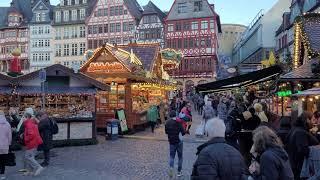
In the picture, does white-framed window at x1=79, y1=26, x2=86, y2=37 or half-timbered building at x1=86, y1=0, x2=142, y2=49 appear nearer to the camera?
half-timbered building at x1=86, y1=0, x2=142, y2=49

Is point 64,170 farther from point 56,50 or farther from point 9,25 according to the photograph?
point 9,25

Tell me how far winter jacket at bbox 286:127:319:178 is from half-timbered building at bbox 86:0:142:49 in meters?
53.3

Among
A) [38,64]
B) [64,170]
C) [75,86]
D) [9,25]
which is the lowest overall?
[64,170]

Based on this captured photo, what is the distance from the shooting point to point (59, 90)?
61.0 feet

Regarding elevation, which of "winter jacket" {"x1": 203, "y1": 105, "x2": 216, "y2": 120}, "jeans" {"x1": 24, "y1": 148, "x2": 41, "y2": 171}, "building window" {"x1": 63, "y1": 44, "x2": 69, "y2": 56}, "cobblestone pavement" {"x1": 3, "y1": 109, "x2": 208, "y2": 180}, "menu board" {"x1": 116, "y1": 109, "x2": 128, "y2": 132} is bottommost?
"cobblestone pavement" {"x1": 3, "y1": 109, "x2": 208, "y2": 180}

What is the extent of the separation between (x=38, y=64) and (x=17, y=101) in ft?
165

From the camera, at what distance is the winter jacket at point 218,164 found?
418cm

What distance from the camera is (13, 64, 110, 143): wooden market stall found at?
17.3m

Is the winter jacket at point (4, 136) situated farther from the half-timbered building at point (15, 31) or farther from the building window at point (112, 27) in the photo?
the half-timbered building at point (15, 31)

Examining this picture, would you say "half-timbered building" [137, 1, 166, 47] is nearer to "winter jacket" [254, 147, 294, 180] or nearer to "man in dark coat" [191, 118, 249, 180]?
"winter jacket" [254, 147, 294, 180]

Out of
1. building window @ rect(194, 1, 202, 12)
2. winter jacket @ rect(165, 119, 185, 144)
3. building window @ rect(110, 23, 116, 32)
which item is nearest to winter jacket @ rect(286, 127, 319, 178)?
winter jacket @ rect(165, 119, 185, 144)

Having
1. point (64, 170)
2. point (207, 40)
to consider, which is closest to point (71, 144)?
point (64, 170)

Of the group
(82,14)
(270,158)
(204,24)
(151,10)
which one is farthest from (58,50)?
(270,158)

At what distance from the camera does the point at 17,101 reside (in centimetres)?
1900
